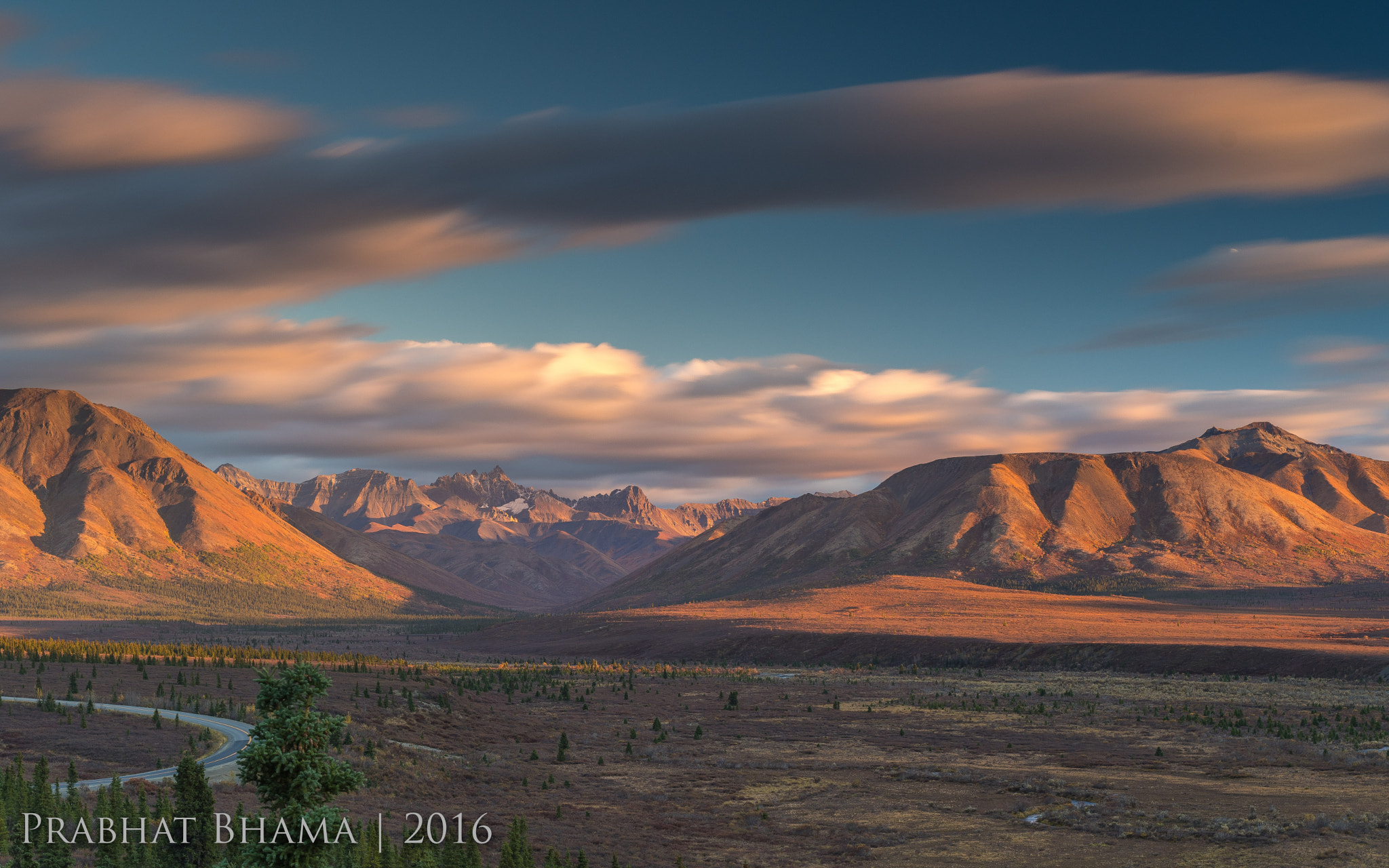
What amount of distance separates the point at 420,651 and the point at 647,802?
133611 millimetres

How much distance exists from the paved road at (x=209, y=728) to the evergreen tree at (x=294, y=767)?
16.1m

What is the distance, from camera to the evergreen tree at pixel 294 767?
49.6ft

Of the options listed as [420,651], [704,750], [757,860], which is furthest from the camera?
[420,651]

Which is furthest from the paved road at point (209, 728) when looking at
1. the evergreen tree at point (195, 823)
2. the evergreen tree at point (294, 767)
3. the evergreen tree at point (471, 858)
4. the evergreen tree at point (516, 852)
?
the evergreen tree at point (294, 767)

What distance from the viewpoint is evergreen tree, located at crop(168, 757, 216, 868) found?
97.1ft

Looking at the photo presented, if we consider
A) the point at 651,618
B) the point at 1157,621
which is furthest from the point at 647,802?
the point at 651,618

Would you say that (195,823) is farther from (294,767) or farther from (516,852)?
(294,767)

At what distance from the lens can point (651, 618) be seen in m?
196

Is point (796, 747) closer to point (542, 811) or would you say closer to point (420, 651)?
point (542, 811)

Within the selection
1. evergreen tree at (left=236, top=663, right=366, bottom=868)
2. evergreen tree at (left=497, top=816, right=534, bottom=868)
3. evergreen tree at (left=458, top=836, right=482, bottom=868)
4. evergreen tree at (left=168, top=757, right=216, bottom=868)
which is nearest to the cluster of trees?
evergreen tree at (left=168, top=757, right=216, bottom=868)

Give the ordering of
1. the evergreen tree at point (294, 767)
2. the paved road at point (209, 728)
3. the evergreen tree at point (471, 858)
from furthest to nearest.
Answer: the paved road at point (209, 728)
the evergreen tree at point (471, 858)
the evergreen tree at point (294, 767)

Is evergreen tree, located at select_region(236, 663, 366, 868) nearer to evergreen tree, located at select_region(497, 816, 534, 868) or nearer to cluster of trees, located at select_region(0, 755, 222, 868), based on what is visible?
evergreen tree, located at select_region(497, 816, 534, 868)

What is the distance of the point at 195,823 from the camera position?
3005cm

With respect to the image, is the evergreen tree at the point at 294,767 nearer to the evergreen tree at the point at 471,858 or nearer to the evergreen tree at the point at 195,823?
the evergreen tree at the point at 471,858
